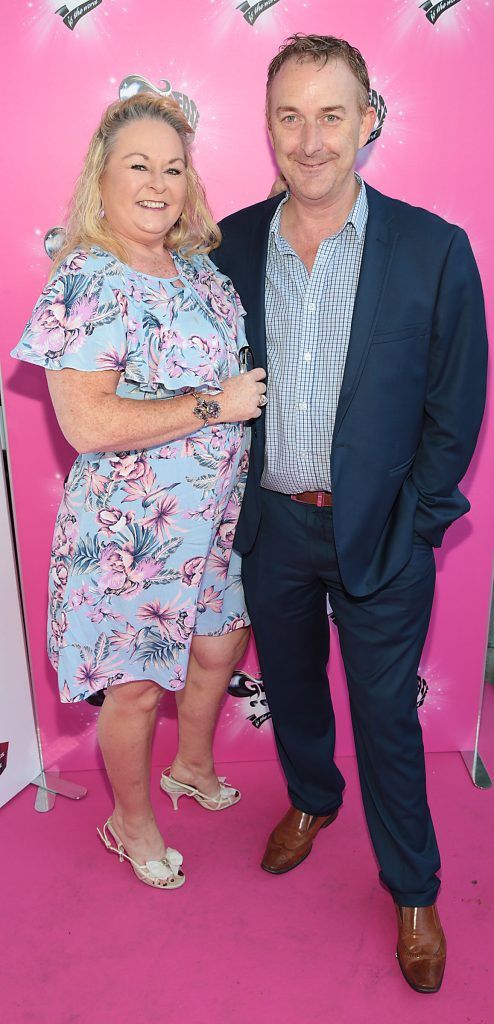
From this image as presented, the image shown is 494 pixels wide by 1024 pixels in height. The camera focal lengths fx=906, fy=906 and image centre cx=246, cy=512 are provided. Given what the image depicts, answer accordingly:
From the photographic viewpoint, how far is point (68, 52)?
2.27 metres

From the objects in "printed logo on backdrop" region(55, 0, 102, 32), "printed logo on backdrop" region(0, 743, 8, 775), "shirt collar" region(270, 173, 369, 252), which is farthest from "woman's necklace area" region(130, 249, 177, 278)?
"printed logo on backdrop" region(0, 743, 8, 775)

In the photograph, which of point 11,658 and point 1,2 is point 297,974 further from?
point 1,2

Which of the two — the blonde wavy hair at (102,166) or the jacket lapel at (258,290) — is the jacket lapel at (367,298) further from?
the blonde wavy hair at (102,166)

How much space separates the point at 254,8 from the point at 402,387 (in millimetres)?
1113

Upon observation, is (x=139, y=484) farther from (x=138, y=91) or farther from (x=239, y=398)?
(x=138, y=91)

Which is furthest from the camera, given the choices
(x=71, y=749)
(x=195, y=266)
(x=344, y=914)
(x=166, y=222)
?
(x=71, y=749)

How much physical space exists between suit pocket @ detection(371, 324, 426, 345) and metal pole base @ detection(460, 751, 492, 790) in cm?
157

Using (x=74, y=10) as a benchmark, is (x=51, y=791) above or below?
below

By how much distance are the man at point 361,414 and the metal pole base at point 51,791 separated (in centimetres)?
97

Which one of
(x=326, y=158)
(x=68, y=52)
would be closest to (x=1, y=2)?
(x=68, y=52)

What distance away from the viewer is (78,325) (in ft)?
6.20

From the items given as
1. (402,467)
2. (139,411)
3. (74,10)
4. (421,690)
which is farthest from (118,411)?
(421,690)

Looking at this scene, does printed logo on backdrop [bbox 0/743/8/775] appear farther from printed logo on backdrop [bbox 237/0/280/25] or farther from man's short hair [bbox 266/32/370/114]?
printed logo on backdrop [bbox 237/0/280/25]

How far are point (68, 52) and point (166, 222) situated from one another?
0.62m
